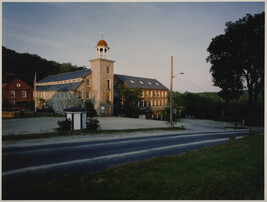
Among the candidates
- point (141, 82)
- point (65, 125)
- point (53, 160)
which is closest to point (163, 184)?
point (53, 160)

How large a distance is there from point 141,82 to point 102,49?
768 inches

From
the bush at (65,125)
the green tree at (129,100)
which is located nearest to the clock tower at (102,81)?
the green tree at (129,100)

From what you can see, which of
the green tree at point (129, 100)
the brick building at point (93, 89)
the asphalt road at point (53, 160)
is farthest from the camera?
the green tree at point (129, 100)

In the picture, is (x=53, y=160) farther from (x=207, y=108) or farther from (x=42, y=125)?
(x=207, y=108)

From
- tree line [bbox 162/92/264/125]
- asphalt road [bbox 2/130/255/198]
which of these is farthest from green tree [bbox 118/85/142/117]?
asphalt road [bbox 2/130/255/198]

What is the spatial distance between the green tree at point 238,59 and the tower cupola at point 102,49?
19379mm

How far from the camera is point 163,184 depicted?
539 cm

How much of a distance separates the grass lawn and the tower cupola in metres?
29.3

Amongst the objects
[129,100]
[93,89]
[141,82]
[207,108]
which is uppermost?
[141,82]

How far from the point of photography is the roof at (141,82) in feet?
151

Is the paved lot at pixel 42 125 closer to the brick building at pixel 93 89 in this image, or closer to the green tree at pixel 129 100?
the brick building at pixel 93 89

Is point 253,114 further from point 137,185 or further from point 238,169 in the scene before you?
Answer: point 137,185

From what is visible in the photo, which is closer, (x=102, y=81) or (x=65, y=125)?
(x=65, y=125)

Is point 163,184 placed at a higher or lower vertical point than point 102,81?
lower
